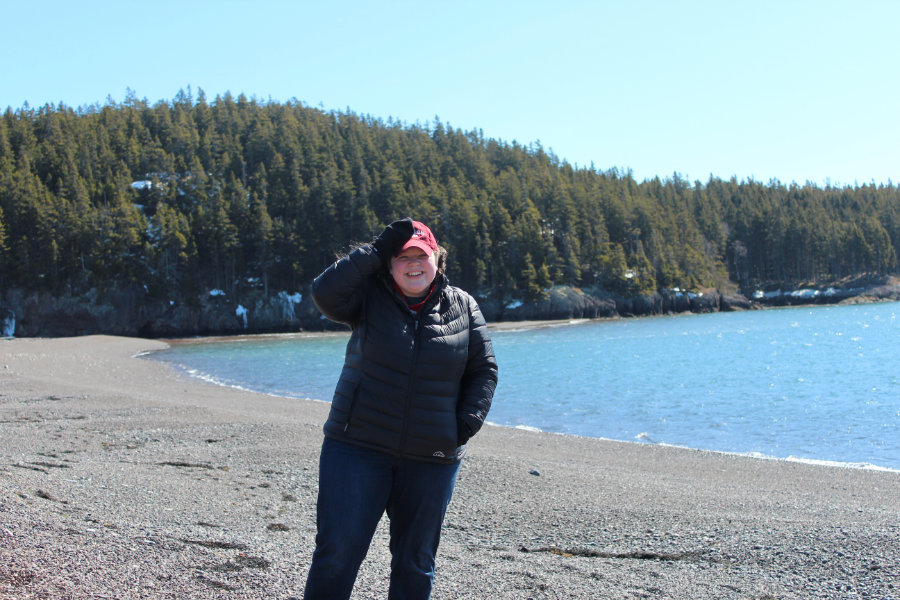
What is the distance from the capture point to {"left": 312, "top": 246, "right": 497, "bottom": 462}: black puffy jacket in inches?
124

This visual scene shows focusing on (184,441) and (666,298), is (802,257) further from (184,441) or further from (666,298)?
(184,441)

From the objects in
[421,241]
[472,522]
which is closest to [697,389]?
[472,522]

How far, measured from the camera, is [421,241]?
11.1 ft

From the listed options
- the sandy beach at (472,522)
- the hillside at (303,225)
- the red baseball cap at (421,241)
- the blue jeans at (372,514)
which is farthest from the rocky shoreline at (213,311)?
the blue jeans at (372,514)

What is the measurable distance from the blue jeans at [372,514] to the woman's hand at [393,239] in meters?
1.01

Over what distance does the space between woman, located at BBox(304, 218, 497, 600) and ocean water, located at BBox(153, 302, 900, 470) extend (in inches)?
483

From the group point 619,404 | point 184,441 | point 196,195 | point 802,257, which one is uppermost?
point 196,195

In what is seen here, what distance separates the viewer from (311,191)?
95875mm

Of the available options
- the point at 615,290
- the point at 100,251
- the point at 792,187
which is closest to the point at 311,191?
the point at 100,251

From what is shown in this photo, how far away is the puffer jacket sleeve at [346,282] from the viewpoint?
328cm

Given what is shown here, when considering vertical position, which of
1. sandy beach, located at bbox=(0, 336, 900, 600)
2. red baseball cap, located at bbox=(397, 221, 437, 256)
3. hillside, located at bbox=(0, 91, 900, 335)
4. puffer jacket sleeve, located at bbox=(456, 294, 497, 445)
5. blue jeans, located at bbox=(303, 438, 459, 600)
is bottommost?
sandy beach, located at bbox=(0, 336, 900, 600)

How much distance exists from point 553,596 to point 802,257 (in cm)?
13724

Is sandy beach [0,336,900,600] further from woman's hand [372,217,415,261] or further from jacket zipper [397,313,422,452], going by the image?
woman's hand [372,217,415,261]

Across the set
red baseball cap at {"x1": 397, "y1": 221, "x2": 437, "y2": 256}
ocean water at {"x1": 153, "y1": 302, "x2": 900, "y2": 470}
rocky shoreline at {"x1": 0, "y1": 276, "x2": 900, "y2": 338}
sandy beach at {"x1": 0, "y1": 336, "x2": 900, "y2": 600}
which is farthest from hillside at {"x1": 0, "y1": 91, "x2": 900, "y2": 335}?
red baseball cap at {"x1": 397, "y1": 221, "x2": 437, "y2": 256}
